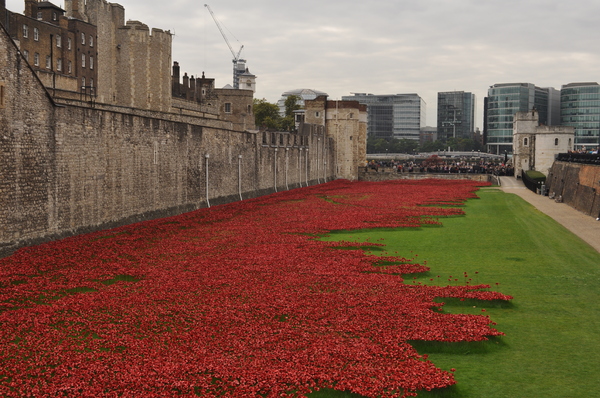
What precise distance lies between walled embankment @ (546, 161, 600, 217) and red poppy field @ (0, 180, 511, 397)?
868 inches

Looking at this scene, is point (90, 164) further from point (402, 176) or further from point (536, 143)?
point (536, 143)

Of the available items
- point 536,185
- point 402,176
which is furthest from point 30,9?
point 536,185

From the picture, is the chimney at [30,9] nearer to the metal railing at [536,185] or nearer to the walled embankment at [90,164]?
the walled embankment at [90,164]

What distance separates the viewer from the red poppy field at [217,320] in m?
9.59

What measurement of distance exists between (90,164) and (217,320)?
15.2m

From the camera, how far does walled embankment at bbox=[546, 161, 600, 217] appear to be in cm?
3806

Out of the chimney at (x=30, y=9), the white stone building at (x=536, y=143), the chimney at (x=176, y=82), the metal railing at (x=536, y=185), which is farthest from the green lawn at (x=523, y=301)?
the chimney at (x=176, y=82)

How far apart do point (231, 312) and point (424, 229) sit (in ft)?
57.2

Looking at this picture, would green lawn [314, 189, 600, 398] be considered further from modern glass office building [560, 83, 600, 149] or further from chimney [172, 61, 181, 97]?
modern glass office building [560, 83, 600, 149]

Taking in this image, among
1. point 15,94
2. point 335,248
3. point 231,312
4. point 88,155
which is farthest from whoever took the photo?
point 88,155

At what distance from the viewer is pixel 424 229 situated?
95.8 ft

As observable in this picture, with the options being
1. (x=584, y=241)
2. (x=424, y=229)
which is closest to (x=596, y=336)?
(x=584, y=241)

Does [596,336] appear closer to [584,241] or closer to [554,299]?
[554,299]

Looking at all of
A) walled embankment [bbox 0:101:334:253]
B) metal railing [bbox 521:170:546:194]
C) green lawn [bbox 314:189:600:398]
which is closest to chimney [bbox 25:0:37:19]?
walled embankment [bbox 0:101:334:253]
